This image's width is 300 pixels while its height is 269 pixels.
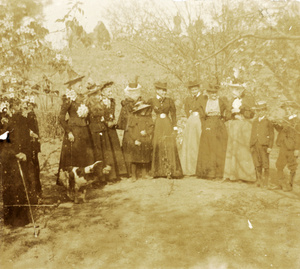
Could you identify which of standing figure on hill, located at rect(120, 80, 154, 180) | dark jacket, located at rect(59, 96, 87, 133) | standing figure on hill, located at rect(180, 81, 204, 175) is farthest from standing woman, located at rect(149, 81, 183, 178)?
dark jacket, located at rect(59, 96, 87, 133)

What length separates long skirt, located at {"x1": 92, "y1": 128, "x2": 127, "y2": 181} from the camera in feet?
22.2

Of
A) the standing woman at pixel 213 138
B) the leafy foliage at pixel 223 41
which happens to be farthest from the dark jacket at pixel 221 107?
the leafy foliage at pixel 223 41

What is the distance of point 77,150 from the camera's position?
21.3 feet

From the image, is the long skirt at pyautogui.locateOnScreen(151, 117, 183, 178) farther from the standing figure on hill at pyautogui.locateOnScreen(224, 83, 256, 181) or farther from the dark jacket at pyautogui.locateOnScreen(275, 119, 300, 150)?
the dark jacket at pyautogui.locateOnScreen(275, 119, 300, 150)

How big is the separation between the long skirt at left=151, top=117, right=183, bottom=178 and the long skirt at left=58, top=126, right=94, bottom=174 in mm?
1298

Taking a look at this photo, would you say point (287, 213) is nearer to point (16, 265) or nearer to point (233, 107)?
point (233, 107)

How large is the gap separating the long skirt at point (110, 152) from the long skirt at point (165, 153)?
65 centimetres

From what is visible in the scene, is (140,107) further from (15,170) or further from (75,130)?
(15,170)

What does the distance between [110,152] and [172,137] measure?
1.22 metres

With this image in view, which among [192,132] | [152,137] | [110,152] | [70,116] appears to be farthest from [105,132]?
[192,132]

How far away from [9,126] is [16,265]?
5.81ft

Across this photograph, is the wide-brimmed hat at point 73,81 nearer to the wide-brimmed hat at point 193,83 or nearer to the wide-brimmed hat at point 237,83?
the wide-brimmed hat at point 193,83

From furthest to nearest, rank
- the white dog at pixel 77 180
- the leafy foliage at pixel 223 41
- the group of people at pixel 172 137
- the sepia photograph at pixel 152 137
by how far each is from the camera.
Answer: the group of people at pixel 172 137 → the white dog at pixel 77 180 → the leafy foliage at pixel 223 41 → the sepia photograph at pixel 152 137

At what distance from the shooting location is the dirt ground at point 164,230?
13.8ft
